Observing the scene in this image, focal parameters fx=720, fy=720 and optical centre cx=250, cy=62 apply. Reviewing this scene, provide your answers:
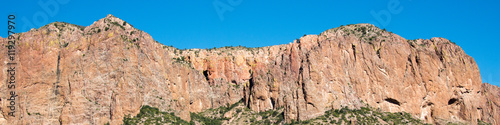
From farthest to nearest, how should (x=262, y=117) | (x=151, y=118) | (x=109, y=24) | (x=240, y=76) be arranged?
(x=240, y=76), (x=262, y=117), (x=109, y=24), (x=151, y=118)

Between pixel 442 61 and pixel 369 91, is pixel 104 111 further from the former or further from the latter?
pixel 442 61

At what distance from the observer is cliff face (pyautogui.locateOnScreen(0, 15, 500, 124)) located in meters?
146

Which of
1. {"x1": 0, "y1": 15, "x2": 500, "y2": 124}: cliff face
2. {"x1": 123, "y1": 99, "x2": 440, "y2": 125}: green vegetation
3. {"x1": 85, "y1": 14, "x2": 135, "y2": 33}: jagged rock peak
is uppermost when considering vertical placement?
{"x1": 85, "y1": 14, "x2": 135, "y2": 33}: jagged rock peak

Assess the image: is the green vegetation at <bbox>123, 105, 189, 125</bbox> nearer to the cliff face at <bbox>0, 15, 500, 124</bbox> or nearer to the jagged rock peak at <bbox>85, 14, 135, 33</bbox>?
the cliff face at <bbox>0, 15, 500, 124</bbox>

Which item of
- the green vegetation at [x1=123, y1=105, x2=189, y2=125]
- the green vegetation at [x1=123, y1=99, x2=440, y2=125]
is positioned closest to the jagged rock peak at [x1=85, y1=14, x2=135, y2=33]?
the green vegetation at [x1=123, y1=105, x2=189, y2=125]

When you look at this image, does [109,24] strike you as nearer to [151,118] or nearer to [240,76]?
[151,118]

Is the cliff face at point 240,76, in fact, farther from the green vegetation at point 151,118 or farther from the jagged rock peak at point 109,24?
the green vegetation at point 151,118

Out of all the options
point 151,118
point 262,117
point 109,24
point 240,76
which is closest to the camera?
point 151,118

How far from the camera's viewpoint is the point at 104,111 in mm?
144500

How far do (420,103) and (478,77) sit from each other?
68.6ft

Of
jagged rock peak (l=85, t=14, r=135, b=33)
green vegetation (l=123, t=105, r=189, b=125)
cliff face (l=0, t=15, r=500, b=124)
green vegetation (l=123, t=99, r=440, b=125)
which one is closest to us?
cliff face (l=0, t=15, r=500, b=124)

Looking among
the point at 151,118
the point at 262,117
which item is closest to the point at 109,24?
the point at 151,118

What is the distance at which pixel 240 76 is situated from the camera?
180m

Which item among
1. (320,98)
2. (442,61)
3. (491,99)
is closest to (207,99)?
(320,98)
